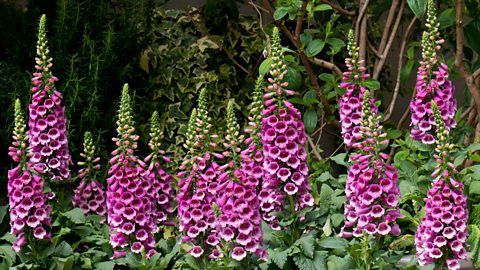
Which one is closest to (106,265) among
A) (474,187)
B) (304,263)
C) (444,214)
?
(304,263)

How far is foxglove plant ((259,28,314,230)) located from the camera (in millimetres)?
2879

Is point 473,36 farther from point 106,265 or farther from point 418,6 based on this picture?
point 106,265

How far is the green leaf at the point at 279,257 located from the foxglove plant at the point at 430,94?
809mm

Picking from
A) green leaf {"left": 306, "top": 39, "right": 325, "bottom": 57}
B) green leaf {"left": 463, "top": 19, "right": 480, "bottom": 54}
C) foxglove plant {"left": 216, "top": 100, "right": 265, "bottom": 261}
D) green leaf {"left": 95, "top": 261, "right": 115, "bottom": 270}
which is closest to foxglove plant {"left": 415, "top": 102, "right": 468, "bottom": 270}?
foxglove plant {"left": 216, "top": 100, "right": 265, "bottom": 261}

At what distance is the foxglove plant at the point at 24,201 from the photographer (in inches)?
119

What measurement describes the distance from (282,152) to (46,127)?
1.02 m

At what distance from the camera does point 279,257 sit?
2.90 metres

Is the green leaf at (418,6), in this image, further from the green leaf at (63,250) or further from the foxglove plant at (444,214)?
the green leaf at (63,250)

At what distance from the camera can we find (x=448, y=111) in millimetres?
3338

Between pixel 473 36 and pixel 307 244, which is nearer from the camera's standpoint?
pixel 307 244

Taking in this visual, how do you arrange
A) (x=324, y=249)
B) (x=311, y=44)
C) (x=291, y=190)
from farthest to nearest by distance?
(x=311, y=44) < (x=324, y=249) < (x=291, y=190)

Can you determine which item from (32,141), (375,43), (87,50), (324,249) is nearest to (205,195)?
(324,249)

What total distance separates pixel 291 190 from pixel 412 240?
2.32ft

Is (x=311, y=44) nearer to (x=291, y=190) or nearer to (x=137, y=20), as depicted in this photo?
(x=137, y=20)
